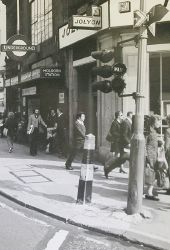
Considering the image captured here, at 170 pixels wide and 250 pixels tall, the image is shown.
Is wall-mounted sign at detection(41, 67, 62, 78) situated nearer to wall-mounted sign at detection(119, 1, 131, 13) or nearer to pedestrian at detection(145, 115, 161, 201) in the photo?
wall-mounted sign at detection(119, 1, 131, 13)

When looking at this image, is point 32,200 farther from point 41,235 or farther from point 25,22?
point 25,22

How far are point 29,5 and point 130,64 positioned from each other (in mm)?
11164

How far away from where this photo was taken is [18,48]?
1927 cm

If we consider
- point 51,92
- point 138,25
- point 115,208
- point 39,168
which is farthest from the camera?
point 51,92

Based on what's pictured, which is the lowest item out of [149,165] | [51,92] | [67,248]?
[67,248]

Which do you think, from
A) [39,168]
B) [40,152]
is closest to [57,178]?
[39,168]

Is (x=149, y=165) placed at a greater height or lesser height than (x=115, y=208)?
greater

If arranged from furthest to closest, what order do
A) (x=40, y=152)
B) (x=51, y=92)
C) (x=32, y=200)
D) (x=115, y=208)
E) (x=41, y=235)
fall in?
(x=51, y=92) → (x=40, y=152) → (x=32, y=200) → (x=115, y=208) → (x=41, y=235)

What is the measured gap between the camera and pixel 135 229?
6941 mm

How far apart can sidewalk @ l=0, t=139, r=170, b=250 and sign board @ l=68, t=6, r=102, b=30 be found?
13.5ft

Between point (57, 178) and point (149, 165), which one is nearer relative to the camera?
point (149, 165)

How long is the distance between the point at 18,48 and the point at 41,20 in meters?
3.01

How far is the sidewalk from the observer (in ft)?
22.7

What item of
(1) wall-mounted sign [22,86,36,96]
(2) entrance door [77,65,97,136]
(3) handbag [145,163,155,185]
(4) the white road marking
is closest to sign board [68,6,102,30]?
(2) entrance door [77,65,97,136]
